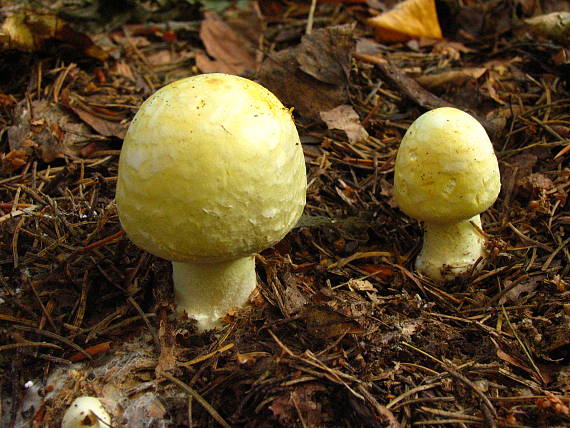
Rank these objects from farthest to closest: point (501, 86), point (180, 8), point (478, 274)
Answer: point (180, 8)
point (501, 86)
point (478, 274)

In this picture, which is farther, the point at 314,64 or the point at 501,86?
the point at 501,86

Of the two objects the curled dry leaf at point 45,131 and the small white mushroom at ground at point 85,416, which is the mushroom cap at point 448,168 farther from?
the curled dry leaf at point 45,131

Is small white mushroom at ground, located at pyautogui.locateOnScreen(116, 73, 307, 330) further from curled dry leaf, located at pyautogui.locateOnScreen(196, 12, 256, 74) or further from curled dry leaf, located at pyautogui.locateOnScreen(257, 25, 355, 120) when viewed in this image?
curled dry leaf, located at pyautogui.locateOnScreen(196, 12, 256, 74)

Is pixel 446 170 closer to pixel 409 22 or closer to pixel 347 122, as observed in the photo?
pixel 347 122

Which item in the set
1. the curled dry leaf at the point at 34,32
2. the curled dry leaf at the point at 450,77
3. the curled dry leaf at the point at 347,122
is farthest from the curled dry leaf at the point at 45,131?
the curled dry leaf at the point at 450,77

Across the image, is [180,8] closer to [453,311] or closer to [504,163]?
[504,163]

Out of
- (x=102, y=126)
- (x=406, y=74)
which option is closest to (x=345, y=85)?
(x=406, y=74)
